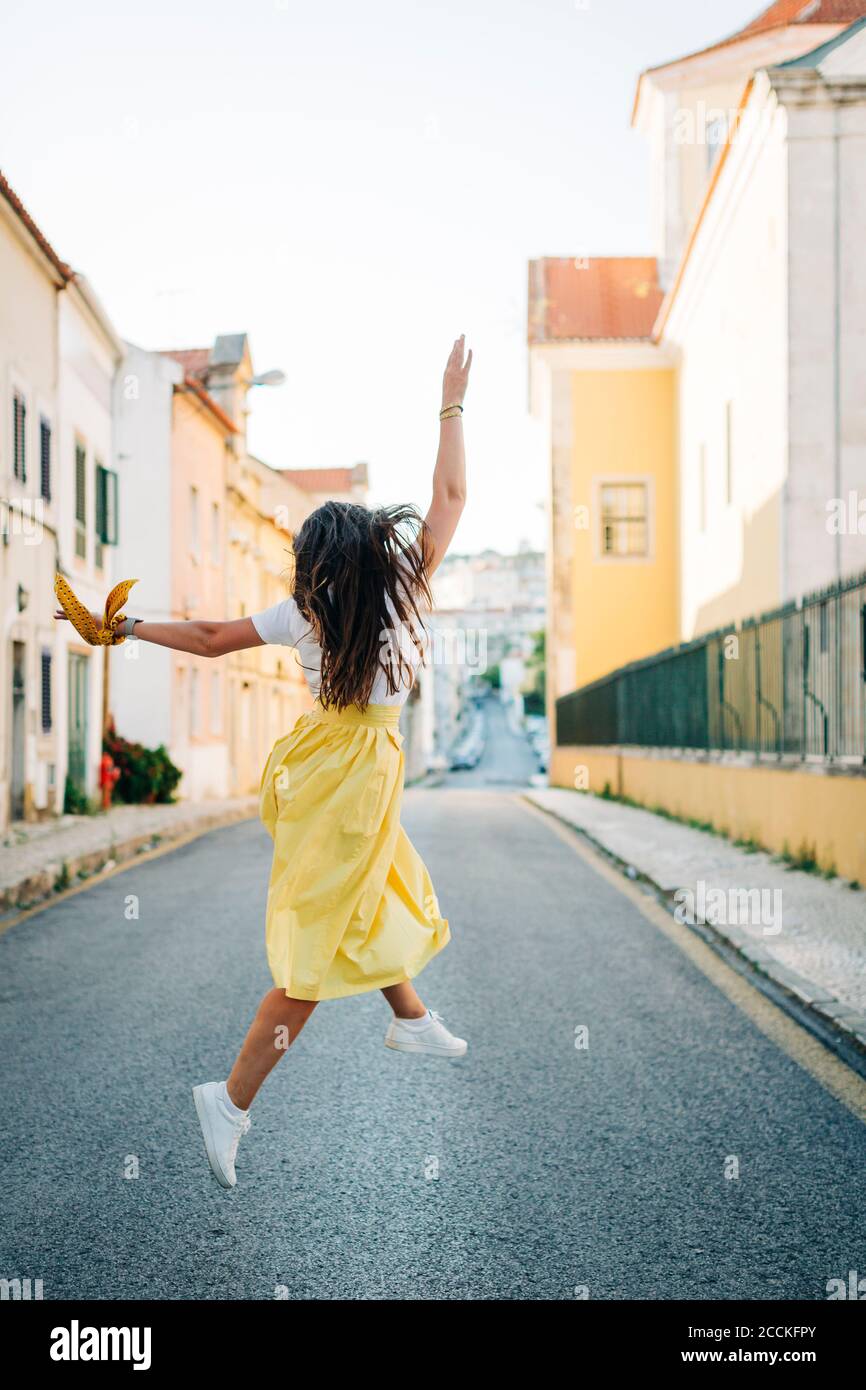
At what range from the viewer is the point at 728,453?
23.6m

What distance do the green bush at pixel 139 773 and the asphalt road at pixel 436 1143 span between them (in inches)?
615

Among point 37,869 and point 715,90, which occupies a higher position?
point 715,90

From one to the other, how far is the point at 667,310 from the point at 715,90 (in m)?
5.95

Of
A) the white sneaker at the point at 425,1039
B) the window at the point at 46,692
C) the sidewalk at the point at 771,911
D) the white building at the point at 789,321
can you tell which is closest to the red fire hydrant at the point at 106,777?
the window at the point at 46,692

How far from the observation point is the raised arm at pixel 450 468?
3436 mm

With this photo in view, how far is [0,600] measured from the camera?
15.8 m

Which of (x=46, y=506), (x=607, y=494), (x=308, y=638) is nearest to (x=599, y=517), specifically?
(x=607, y=494)

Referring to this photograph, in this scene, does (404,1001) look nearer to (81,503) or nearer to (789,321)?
(789,321)

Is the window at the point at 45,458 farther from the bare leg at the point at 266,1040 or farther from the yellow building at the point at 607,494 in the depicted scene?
the yellow building at the point at 607,494

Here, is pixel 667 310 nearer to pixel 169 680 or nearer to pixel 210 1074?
pixel 169 680

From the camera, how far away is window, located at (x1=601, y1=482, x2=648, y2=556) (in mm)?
32406

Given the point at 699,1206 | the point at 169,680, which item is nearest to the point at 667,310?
the point at 169,680

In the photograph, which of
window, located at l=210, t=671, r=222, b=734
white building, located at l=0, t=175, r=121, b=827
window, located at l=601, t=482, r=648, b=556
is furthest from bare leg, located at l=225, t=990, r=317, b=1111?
window, located at l=601, t=482, r=648, b=556

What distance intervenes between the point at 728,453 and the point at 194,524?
434 inches
